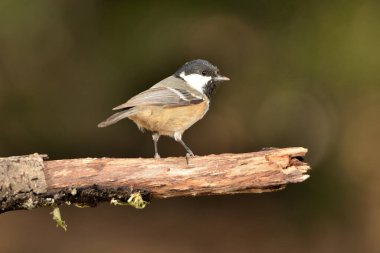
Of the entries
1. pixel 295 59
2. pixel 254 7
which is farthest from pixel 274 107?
pixel 254 7

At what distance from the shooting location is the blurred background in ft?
28.8

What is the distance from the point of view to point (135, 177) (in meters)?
4.10

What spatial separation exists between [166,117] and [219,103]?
4990 mm

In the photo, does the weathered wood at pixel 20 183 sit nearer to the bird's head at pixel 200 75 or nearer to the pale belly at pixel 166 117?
the pale belly at pixel 166 117

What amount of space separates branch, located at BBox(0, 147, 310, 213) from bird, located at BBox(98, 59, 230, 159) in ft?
1.40

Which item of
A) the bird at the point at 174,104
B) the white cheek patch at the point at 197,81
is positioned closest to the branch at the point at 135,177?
the bird at the point at 174,104

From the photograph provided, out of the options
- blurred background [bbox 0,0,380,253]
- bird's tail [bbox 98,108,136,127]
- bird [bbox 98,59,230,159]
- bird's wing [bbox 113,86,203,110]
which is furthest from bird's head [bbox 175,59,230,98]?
blurred background [bbox 0,0,380,253]

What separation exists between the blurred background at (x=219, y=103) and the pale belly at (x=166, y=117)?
12.5ft

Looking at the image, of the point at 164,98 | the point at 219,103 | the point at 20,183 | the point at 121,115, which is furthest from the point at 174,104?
the point at 219,103

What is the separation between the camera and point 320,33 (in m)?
8.70

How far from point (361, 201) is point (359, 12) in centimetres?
287

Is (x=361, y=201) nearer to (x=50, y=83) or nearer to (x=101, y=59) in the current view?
(x=101, y=59)

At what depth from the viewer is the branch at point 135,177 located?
13.0 feet

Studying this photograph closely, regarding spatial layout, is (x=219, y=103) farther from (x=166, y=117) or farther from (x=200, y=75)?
(x=166, y=117)
